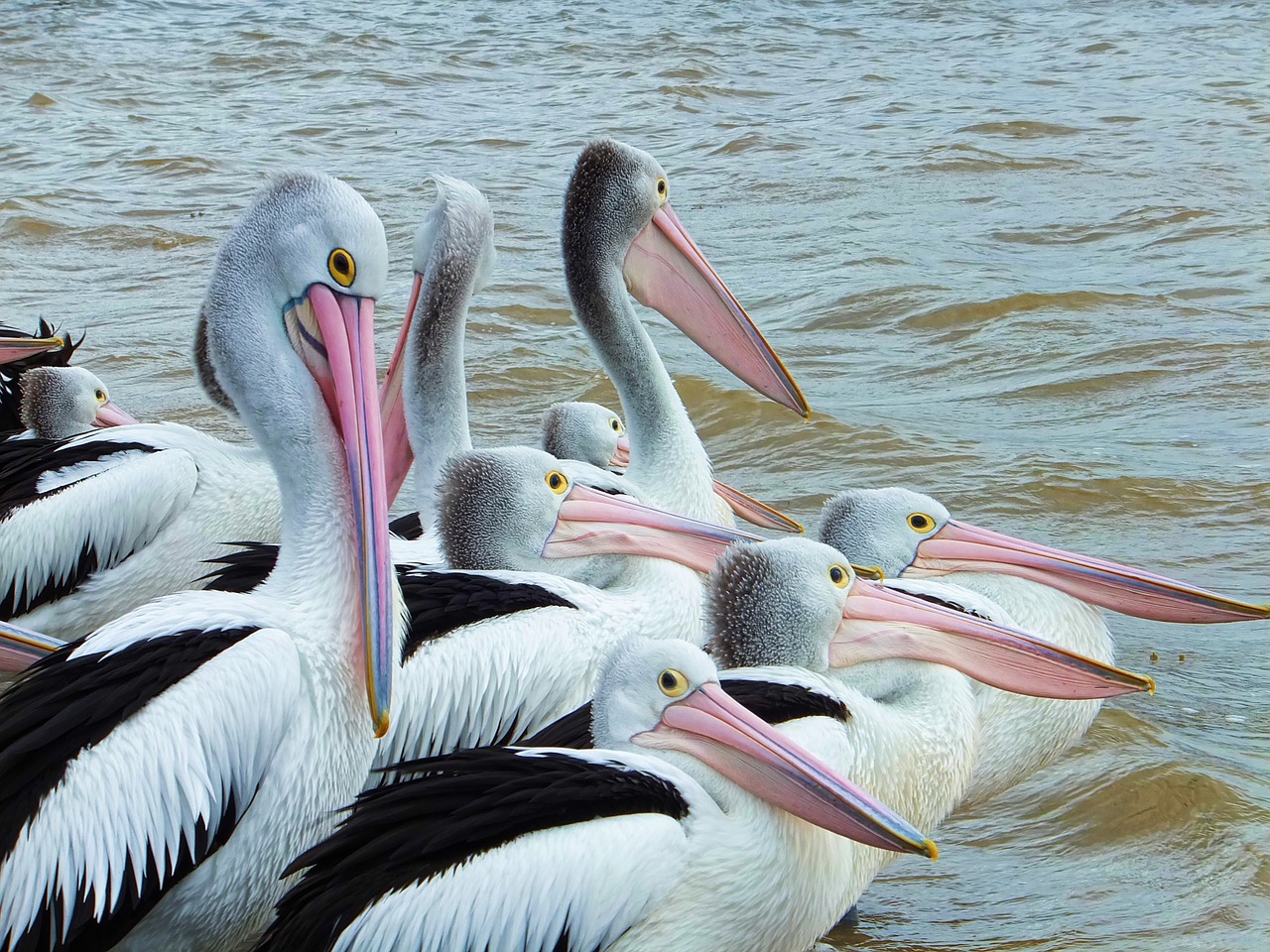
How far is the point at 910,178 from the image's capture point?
9312 mm

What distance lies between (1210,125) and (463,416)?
7459 mm

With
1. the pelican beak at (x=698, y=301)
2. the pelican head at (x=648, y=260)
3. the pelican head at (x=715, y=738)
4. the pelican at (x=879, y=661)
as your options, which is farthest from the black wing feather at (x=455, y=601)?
the pelican beak at (x=698, y=301)

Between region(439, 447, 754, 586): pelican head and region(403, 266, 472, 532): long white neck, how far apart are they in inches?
19.6

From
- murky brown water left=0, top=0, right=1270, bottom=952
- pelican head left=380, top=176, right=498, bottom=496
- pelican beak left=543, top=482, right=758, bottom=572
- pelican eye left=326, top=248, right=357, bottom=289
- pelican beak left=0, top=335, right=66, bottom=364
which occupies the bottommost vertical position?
murky brown water left=0, top=0, right=1270, bottom=952

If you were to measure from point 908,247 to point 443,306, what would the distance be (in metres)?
4.36

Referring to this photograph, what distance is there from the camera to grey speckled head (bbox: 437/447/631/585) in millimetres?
3439

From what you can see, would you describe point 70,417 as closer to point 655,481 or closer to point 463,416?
point 463,416

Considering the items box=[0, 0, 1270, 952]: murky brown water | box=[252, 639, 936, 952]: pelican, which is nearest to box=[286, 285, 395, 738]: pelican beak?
box=[252, 639, 936, 952]: pelican

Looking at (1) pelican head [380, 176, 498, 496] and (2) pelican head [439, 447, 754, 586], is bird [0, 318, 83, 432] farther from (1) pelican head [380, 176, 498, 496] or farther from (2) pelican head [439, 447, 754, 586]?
(2) pelican head [439, 447, 754, 586]

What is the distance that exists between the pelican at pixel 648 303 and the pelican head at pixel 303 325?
1.38 meters

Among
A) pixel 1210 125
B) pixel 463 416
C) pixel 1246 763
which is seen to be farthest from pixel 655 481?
pixel 1210 125

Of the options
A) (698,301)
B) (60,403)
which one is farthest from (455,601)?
(60,403)

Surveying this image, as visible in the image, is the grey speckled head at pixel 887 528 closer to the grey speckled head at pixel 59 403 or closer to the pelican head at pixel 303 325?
the pelican head at pixel 303 325

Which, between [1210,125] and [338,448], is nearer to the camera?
[338,448]
